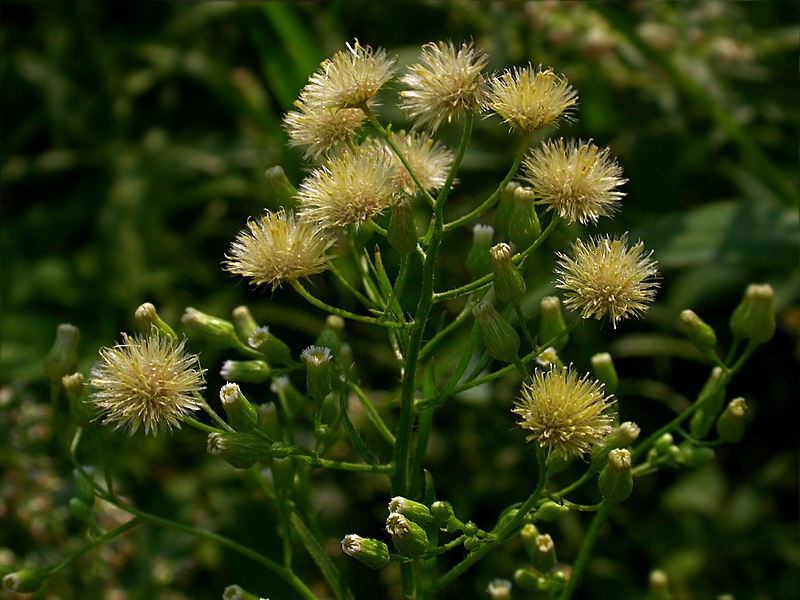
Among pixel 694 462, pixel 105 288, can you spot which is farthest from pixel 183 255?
pixel 694 462

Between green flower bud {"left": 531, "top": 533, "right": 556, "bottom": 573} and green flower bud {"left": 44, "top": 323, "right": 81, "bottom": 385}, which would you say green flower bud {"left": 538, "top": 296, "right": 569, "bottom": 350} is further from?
green flower bud {"left": 44, "top": 323, "right": 81, "bottom": 385}

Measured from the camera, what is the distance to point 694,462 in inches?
69.6

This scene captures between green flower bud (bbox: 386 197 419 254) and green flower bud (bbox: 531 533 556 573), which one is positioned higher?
green flower bud (bbox: 386 197 419 254)

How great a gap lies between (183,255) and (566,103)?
2.18m

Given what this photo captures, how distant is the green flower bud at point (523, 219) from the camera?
1.51 meters

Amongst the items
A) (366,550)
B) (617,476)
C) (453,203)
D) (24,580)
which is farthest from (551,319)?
(453,203)

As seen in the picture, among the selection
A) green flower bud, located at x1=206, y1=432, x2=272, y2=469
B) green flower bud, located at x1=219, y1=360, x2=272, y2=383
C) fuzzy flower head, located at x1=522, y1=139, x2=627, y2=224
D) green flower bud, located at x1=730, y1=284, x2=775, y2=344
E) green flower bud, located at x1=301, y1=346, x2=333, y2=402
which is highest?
green flower bud, located at x1=730, y1=284, x2=775, y2=344

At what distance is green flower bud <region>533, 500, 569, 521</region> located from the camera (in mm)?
1525

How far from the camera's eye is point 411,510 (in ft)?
4.55

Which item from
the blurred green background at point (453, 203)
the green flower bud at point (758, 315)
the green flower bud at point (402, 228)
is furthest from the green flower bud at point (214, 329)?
the green flower bud at point (758, 315)

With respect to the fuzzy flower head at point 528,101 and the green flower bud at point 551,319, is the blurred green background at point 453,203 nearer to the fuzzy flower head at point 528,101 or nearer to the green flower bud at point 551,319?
the green flower bud at point 551,319

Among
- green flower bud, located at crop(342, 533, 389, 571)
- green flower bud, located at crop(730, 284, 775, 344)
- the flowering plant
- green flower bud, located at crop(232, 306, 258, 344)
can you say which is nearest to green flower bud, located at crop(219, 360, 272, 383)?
the flowering plant

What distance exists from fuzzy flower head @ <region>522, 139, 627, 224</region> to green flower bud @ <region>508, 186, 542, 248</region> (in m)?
0.02

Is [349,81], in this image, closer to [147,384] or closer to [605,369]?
[147,384]
